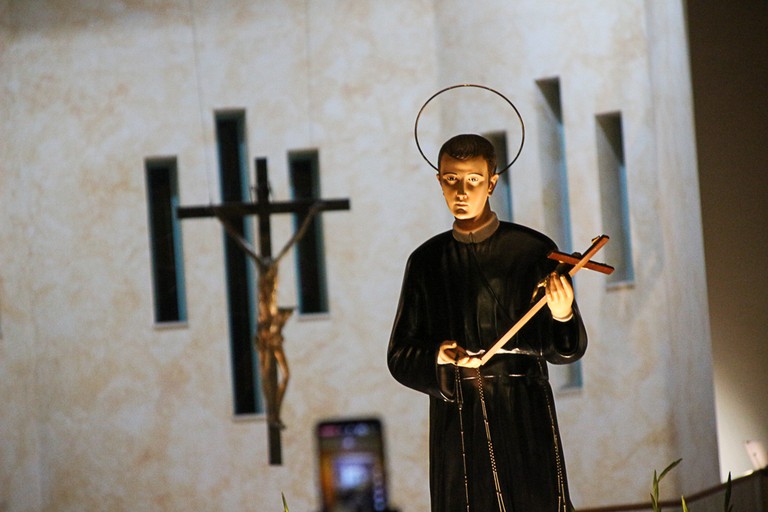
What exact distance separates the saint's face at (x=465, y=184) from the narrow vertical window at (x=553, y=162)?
5.23 metres

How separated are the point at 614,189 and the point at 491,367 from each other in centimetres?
529

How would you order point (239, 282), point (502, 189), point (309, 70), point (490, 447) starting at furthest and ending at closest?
point (239, 282) → point (309, 70) → point (502, 189) → point (490, 447)

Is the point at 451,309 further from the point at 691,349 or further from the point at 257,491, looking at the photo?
the point at 257,491

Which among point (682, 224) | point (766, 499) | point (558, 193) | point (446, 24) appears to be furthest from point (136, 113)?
point (766, 499)

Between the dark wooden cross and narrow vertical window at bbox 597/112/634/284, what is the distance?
1640 mm

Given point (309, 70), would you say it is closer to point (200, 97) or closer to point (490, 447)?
point (200, 97)

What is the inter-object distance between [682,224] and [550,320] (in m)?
4.61

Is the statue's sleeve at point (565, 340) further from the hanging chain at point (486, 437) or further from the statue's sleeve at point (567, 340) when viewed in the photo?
the hanging chain at point (486, 437)

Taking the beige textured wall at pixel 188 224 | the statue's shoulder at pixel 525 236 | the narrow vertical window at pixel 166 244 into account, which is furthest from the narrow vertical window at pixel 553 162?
the statue's shoulder at pixel 525 236

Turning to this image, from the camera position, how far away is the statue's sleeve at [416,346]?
3428mm

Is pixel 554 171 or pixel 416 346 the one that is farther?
pixel 554 171

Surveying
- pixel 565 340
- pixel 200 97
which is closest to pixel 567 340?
pixel 565 340

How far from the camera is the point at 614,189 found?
8.58 m

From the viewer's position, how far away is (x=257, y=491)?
384 inches
